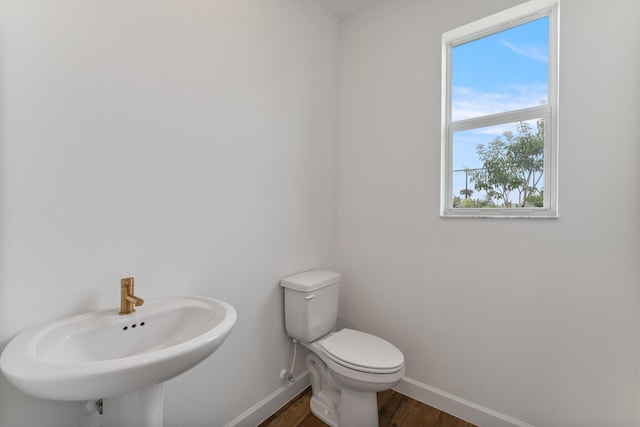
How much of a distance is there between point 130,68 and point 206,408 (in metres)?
1.48

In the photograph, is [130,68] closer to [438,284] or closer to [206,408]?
[206,408]

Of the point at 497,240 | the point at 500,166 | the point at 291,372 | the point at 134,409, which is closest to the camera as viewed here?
the point at 134,409

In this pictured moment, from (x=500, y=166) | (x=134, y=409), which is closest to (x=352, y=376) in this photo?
(x=134, y=409)

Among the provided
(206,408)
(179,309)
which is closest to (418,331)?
(206,408)

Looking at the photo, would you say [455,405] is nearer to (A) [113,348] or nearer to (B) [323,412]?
(B) [323,412]

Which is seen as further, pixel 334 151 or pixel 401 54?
pixel 334 151

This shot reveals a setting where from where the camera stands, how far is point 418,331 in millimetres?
1771

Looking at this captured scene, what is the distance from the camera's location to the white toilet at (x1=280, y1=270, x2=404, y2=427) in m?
1.37

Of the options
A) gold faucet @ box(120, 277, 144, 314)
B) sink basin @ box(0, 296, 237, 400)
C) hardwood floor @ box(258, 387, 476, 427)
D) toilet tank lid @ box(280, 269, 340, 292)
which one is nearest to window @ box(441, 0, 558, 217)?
toilet tank lid @ box(280, 269, 340, 292)

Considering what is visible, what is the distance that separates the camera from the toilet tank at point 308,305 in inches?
63.1

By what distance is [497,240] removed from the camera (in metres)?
Result: 1.51

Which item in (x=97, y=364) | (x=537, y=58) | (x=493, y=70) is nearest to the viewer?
(x=97, y=364)

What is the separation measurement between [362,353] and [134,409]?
100cm

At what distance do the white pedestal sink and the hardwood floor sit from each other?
909mm
